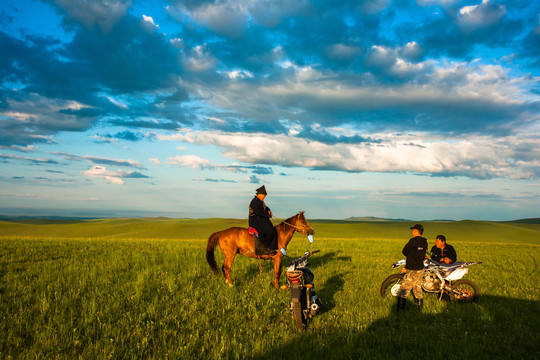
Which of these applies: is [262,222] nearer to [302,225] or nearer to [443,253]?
[302,225]

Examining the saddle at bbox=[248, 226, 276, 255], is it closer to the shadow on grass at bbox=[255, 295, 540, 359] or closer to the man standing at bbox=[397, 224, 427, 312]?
the shadow on grass at bbox=[255, 295, 540, 359]

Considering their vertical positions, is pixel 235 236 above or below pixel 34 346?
above

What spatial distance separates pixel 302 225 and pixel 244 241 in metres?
2.30

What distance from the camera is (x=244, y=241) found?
11.0 m

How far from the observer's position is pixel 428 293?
34.6 ft

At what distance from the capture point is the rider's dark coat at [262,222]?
10.8 m

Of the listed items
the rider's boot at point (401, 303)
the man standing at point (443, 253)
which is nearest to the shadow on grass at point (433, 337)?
the rider's boot at point (401, 303)

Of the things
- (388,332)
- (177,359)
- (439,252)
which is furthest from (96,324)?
(439,252)

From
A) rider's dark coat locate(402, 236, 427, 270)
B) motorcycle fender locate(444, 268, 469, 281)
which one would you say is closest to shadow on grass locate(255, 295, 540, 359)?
motorcycle fender locate(444, 268, 469, 281)

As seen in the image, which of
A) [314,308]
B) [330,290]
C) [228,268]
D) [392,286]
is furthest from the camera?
[228,268]

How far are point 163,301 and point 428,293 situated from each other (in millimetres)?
8918

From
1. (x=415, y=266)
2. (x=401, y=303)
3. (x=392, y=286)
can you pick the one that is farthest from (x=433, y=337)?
(x=392, y=286)

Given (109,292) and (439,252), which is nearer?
→ (109,292)

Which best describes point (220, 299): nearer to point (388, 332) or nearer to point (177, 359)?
point (177, 359)
